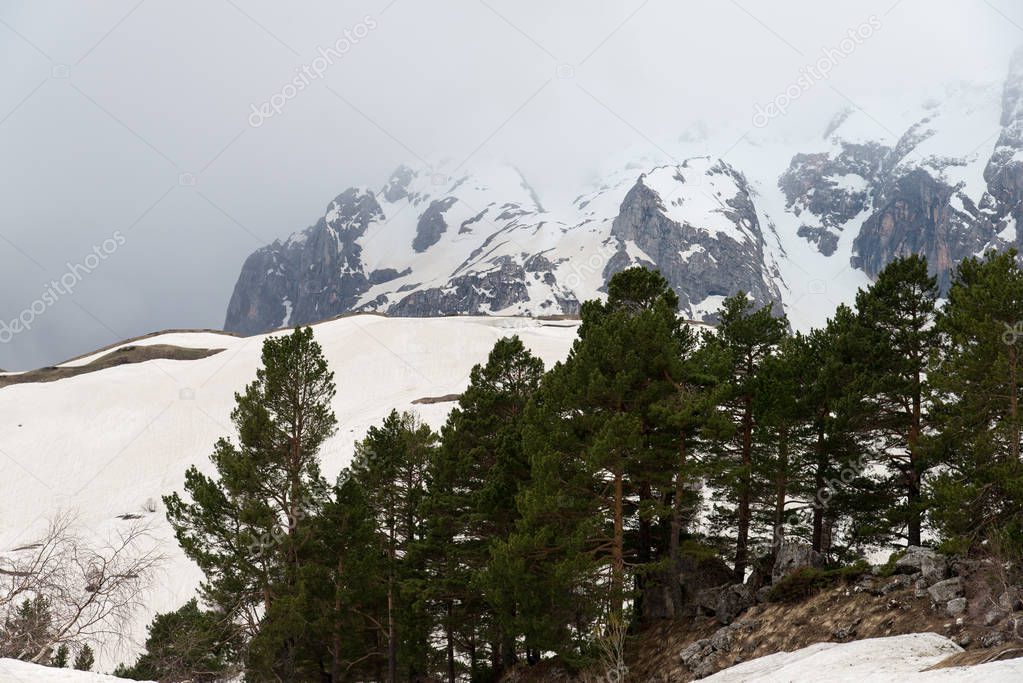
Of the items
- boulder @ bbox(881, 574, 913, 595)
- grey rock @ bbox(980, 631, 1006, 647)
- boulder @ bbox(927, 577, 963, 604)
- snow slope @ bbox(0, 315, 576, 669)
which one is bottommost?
grey rock @ bbox(980, 631, 1006, 647)

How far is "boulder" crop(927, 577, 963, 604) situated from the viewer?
14539 millimetres

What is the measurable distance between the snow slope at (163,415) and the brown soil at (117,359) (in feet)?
37.8

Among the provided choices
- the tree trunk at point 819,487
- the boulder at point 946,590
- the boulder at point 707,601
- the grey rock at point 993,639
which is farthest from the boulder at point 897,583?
the boulder at point 707,601

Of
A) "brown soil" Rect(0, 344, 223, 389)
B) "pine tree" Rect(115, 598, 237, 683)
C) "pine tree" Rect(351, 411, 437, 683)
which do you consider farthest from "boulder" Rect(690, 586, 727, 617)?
"brown soil" Rect(0, 344, 223, 389)

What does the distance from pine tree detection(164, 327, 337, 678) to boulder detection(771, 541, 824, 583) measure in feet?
42.5

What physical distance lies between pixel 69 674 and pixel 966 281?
22.2 metres

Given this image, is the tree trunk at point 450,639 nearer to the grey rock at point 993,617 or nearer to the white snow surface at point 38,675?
the white snow surface at point 38,675

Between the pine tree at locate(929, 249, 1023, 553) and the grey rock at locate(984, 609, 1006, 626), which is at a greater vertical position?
the pine tree at locate(929, 249, 1023, 553)

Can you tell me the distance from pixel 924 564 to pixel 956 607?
66.7 inches

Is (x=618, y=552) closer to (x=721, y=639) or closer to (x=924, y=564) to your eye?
(x=721, y=639)

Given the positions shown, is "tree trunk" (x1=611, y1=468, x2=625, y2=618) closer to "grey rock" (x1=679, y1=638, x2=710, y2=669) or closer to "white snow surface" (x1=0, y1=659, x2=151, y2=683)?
"grey rock" (x1=679, y1=638, x2=710, y2=669)

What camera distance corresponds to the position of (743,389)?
20.7 m

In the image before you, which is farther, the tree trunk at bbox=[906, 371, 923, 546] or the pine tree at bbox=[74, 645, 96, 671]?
the tree trunk at bbox=[906, 371, 923, 546]

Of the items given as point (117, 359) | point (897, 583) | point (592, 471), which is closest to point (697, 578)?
point (592, 471)
